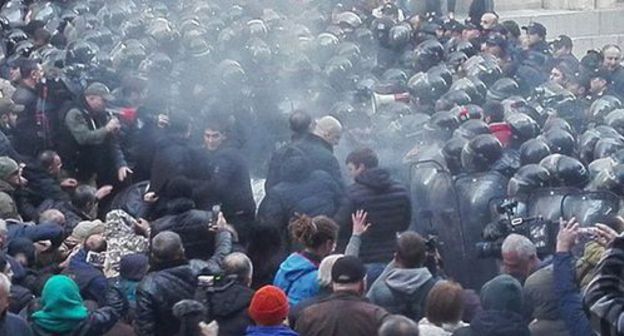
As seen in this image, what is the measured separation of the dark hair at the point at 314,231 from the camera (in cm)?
1062

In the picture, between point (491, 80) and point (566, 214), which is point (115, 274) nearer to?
point (566, 214)

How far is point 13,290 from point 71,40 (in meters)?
9.06

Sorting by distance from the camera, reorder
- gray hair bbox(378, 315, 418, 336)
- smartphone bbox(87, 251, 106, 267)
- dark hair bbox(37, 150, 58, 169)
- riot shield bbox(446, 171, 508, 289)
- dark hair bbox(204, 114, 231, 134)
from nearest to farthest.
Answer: gray hair bbox(378, 315, 418, 336) < smartphone bbox(87, 251, 106, 267) < riot shield bbox(446, 171, 508, 289) < dark hair bbox(204, 114, 231, 134) < dark hair bbox(37, 150, 58, 169)

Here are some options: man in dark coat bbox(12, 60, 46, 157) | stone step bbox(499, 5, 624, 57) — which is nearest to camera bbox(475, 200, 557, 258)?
man in dark coat bbox(12, 60, 46, 157)

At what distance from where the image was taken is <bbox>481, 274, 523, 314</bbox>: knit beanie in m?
9.24

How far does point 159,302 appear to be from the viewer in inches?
404

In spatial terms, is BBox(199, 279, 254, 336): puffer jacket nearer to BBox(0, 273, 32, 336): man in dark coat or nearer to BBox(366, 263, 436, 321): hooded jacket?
BBox(366, 263, 436, 321): hooded jacket

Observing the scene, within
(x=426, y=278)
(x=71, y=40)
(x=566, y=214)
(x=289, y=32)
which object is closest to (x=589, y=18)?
(x=289, y=32)

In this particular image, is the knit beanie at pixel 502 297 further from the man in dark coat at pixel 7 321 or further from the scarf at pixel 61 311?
the man in dark coat at pixel 7 321

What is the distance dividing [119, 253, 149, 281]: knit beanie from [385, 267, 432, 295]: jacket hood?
1.47 metres

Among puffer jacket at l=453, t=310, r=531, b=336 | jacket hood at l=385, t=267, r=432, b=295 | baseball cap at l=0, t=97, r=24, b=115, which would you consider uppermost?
puffer jacket at l=453, t=310, r=531, b=336

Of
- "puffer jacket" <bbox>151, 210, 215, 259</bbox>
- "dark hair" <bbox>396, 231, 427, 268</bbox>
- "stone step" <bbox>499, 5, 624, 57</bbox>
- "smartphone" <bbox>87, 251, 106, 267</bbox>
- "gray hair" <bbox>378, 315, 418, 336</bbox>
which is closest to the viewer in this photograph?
"gray hair" <bbox>378, 315, 418, 336</bbox>

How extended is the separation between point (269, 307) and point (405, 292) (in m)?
1.22

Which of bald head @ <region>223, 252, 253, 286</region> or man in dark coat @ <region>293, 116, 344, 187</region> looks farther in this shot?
man in dark coat @ <region>293, 116, 344, 187</region>
